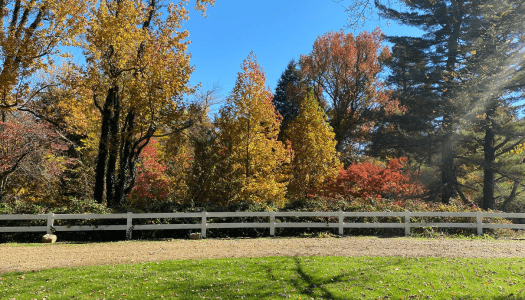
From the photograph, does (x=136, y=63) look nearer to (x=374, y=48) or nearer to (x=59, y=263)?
(x=59, y=263)

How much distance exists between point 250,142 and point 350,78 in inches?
680

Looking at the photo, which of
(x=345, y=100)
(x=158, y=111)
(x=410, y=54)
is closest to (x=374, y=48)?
(x=345, y=100)

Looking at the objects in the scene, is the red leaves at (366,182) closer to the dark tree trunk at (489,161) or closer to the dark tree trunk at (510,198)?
the dark tree trunk at (489,161)

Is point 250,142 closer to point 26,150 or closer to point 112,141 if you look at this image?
point 112,141

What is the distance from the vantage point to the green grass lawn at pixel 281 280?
5.48 meters

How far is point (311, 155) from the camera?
65.5 ft

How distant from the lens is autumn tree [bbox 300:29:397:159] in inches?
1166

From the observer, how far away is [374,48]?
29.9 m

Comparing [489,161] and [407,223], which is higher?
[489,161]

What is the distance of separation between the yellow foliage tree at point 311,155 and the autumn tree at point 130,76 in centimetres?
795

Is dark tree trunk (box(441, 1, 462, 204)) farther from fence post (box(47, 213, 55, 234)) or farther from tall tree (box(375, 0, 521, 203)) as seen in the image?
fence post (box(47, 213, 55, 234))

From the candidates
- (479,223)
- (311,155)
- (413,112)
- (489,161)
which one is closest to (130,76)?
(311,155)

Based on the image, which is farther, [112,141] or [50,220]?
[112,141]

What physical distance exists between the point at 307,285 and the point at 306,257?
83.3 inches
